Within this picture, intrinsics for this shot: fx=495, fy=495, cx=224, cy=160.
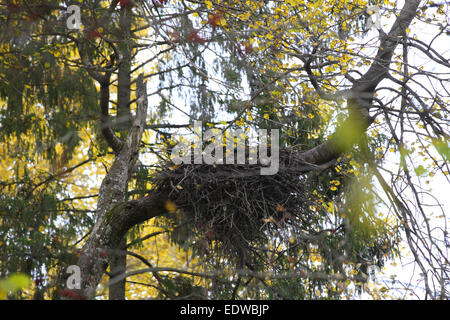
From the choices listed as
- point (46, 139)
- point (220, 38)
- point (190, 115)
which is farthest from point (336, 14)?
point (46, 139)

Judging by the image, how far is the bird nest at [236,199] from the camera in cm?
432

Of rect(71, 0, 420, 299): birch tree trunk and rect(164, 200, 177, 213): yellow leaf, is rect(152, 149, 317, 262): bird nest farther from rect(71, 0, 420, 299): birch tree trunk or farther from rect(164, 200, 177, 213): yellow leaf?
rect(71, 0, 420, 299): birch tree trunk

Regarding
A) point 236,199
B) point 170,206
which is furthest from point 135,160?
point 236,199

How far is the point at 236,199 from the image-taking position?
14.3 feet

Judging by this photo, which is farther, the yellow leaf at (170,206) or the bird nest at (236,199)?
the yellow leaf at (170,206)

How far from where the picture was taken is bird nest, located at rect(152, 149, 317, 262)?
4316 mm

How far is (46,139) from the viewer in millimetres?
6531

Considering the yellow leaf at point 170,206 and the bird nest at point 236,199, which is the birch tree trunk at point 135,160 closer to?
the yellow leaf at point 170,206

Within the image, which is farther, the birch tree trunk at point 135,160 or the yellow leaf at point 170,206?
the yellow leaf at point 170,206

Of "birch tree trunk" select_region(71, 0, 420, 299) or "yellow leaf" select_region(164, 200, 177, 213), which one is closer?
"birch tree trunk" select_region(71, 0, 420, 299)

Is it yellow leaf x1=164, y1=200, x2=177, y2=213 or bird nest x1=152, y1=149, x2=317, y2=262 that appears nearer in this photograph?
bird nest x1=152, y1=149, x2=317, y2=262

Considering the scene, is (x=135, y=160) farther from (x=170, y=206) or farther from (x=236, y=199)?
(x=236, y=199)
